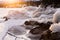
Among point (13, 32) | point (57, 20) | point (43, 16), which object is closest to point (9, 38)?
point (13, 32)

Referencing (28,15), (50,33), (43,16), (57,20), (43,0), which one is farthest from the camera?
(43,0)

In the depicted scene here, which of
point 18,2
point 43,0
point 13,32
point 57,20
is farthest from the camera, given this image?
point 18,2

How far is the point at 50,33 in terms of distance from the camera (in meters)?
1.21

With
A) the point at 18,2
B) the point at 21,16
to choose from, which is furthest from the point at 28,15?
the point at 18,2

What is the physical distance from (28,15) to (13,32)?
1.85ft

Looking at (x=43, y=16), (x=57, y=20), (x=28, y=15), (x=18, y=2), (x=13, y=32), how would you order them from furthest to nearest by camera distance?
(x=18, y=2) < (x=28, y=15) < (x=43, y=16) < (x=57, y=20) < (x=13, y=32)

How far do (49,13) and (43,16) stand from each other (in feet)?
0.53

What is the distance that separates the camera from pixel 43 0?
8.96 ft

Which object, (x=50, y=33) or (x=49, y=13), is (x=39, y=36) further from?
(x=49, y=13)

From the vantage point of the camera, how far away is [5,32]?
4.48ft

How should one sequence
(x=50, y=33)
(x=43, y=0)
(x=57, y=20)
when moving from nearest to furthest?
(x=50, y=33), (x=57, y=20), (x=43, y=0)

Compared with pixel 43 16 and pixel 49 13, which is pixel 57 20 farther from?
pixel 49 13

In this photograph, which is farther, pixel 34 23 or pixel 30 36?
pixel 34 23

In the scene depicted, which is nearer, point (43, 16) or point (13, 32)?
point (13, 32)
